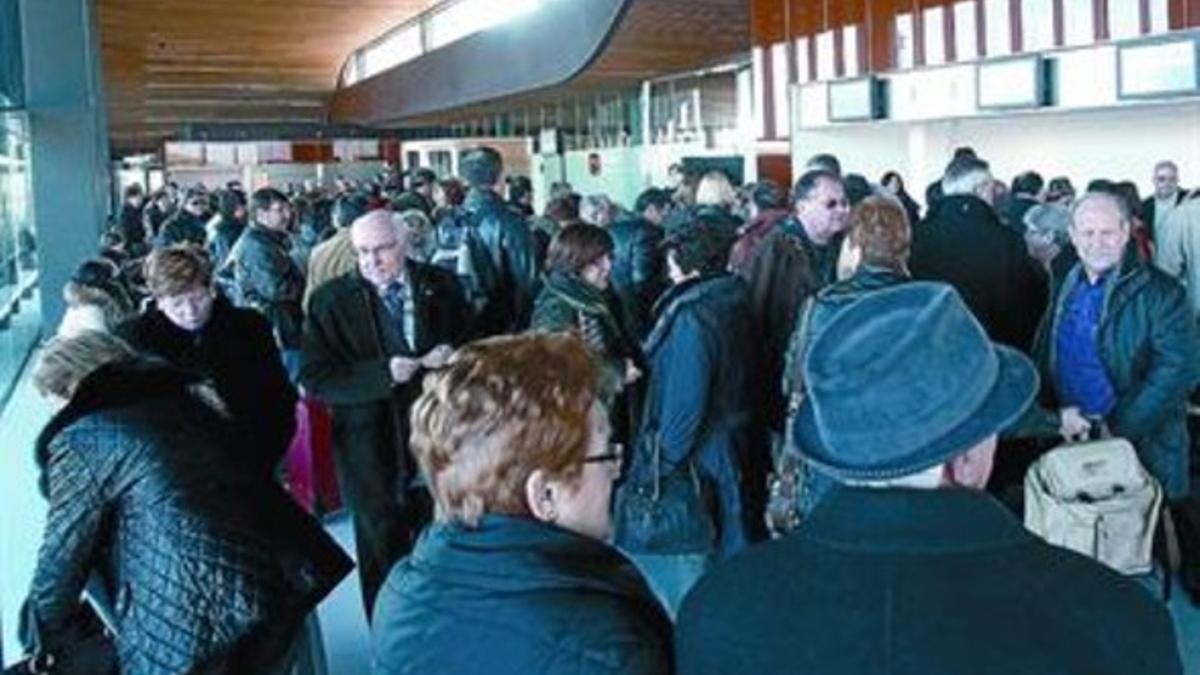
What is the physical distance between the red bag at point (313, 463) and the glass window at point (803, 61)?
8323mm

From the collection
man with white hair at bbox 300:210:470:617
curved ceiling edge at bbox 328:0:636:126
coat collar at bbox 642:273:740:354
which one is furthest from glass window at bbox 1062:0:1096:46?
man with white hair at bbox 300:210:470:617

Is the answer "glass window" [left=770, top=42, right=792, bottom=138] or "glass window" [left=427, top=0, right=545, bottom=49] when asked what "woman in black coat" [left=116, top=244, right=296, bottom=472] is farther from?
"glass window" [left=427, top=0, right=545, bottom=49]

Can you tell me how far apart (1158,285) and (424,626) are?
306 cm

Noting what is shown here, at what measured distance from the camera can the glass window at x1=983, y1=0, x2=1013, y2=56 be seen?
10.8m

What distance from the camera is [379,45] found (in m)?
31.9

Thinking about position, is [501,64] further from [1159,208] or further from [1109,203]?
[1109,203]

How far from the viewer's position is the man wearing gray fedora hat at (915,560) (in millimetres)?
1345

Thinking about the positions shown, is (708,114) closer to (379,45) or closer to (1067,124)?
(1067,124)

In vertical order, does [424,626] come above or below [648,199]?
below

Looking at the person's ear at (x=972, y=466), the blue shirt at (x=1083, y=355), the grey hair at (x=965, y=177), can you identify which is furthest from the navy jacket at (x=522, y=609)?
the grey hair at (x=965, y=177)

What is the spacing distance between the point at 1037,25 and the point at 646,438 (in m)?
7.36

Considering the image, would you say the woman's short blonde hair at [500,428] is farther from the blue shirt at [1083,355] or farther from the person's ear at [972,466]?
the blue shirt at [1083,355]

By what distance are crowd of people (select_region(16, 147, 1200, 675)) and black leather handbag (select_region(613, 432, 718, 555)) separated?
0.01 metres

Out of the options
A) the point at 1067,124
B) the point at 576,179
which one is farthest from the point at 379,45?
the point at 1067,124
